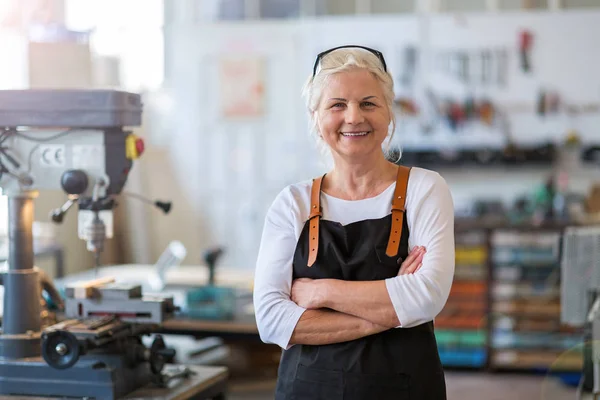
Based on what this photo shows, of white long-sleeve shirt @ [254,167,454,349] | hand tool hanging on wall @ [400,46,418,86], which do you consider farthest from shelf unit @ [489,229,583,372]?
white long-sleeve shirt @ [254,167,454,349]

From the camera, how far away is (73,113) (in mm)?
2797

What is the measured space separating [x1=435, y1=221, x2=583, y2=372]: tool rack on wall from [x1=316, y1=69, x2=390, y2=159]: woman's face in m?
4.30

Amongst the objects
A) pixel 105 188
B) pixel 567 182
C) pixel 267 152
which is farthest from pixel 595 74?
pixel 105 188

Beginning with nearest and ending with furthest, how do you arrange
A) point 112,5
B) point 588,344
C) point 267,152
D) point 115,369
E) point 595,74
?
point 115,369 → point 588,344 → point 595,74 → point 267,152 → point 112,5

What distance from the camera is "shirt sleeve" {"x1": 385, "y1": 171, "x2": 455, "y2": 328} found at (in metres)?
2.32

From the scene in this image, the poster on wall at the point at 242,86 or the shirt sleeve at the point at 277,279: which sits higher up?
the poster on wall at the point at 242,86

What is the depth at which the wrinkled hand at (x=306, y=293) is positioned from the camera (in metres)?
2.40

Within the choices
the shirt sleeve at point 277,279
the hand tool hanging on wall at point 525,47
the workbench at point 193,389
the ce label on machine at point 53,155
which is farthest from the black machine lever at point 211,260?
the hand tool hanging on wall at point 525,47

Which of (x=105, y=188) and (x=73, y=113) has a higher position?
(x=73, y=113)

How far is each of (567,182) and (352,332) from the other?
5.03 meters

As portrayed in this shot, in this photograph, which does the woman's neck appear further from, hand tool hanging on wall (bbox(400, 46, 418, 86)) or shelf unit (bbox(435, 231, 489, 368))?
hand tool hanging on wall (bbox(400, 46, 418, 86))

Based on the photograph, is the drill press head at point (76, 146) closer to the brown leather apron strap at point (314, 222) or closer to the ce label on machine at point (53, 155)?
the ce label on machine at point (53, 155)

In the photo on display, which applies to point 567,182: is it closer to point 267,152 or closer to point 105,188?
point 267,152

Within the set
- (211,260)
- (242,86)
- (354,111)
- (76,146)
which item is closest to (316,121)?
(354,111)
